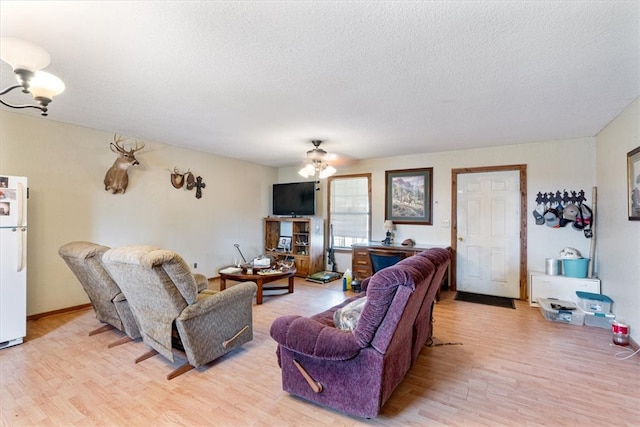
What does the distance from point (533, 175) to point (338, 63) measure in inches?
151

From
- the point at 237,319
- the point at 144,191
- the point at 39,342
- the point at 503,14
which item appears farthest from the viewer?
the point at 144,191

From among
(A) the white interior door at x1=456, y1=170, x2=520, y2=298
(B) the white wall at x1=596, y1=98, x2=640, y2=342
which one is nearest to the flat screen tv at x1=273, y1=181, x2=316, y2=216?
(A) the white interior door at x1=456, y1=170, x2=520, y2=298

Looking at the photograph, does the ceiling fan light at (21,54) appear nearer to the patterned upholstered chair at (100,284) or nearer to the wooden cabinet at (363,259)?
the patterned upholstered chair at (100,284)

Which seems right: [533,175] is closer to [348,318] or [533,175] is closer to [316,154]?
[316,154]

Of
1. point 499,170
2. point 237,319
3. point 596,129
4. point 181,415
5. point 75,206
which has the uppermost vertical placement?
point 596,129

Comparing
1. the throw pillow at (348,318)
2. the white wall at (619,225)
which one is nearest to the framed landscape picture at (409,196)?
the white wall at (619,225)

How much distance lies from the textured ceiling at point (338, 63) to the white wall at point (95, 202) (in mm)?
391

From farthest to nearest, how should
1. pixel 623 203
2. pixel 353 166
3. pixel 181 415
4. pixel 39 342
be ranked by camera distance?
1. pixel 353 166
2. pixel 623 203
3. pixel 39 342
4. pixel 181 415

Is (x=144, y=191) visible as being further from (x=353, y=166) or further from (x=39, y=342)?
(x=353, y=166)

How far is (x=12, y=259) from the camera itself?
288 cm

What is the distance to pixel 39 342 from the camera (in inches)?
117

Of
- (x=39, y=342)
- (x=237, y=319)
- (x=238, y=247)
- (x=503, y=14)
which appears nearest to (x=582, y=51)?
(x=503, y=14)

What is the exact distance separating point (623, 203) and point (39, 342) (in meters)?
6.09

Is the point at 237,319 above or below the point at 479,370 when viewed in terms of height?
above
